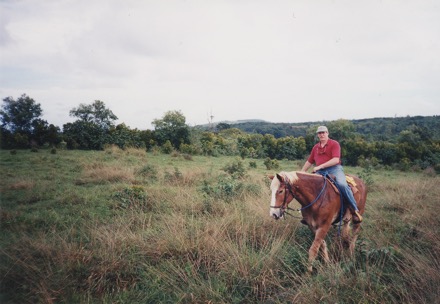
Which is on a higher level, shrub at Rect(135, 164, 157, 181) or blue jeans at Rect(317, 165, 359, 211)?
blue jeans at Rect(317, 165, 359, 211)

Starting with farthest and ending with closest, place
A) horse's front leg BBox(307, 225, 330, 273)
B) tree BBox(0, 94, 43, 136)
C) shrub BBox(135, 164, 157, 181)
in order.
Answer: tree BBox(0, 94, 43, 136), shrub BBox(135, 164, 157, 181), horse's front leg BBox(307, 225, 330, 273)

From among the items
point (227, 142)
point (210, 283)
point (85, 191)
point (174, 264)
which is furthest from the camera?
point (227, 142)

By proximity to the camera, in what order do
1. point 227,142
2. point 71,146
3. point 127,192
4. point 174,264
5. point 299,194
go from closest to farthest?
point 174,264
point 299,194
point 127,192
point 71,146
point 227,142

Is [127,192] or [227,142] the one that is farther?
[227,142]

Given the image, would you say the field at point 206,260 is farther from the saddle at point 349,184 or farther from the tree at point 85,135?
the tree at point 85,135

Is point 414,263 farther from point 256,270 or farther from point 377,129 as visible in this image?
point 377,129

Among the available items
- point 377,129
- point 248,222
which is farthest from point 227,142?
point 377,129

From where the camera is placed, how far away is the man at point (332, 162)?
492 cm

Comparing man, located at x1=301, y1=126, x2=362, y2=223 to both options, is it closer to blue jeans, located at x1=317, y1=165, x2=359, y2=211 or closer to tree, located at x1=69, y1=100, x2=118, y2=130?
blue jeans, located at x1=317, y1=165, x2=359, y2=211

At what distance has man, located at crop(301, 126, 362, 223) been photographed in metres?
4.92

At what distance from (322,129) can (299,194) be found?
1676mm

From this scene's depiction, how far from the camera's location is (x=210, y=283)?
3543mm

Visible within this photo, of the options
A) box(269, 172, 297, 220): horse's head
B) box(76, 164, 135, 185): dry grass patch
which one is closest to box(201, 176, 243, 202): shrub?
box(269, 172, 297, 220): horse's head

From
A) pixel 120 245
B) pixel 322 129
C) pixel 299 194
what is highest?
pixel 322 129
